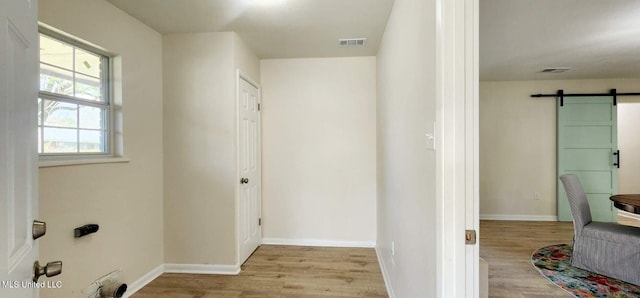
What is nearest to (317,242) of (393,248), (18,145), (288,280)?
(288,280)

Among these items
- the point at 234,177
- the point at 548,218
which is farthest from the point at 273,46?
the point at 548,218

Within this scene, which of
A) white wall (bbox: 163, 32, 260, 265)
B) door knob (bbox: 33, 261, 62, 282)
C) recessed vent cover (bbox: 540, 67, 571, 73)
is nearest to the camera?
door knob (bbox: 33, 261, 62, 282)

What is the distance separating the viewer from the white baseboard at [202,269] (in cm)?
271

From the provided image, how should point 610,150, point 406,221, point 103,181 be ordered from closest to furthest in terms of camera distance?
Result: point 406,221 < point 103,181 < point 610,150

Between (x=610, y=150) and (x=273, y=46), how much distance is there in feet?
17.6

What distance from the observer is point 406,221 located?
171cm

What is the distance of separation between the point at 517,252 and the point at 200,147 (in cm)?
376

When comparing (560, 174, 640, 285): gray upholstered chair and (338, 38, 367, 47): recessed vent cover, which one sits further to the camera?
(338, 38, 367, 47): recessed vent cover

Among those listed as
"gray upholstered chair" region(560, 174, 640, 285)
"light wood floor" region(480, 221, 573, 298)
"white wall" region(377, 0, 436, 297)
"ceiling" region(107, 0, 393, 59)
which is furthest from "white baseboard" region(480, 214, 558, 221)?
"ceiling" region(107, 0, 393, 59)

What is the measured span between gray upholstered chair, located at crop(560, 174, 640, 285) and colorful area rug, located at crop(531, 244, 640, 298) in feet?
0.28

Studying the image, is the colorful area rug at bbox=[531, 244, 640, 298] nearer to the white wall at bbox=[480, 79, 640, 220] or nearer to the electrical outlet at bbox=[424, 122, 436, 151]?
the white wall at bbox=[480, 79, 640, 220]

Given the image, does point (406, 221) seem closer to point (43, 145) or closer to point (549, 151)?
point (43, 145)

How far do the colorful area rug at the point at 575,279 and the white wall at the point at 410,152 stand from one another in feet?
5.33

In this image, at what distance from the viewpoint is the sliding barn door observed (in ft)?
14.0
